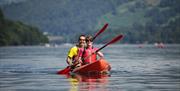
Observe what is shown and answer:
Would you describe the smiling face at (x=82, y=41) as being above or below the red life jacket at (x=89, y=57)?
above

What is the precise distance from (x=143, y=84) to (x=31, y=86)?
5826 millimetres

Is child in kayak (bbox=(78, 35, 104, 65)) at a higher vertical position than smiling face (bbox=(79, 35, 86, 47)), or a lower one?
lower

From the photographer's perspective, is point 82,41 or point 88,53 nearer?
point 82,41

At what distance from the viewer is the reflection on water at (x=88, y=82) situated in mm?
37156

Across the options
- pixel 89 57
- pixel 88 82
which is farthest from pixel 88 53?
pixel 88 82

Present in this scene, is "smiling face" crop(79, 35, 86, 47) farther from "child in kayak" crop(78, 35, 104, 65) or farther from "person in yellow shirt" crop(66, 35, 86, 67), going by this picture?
"child in kayak" crop(78, 35, 104, 65)

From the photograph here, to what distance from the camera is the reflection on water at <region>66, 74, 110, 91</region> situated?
37.2m

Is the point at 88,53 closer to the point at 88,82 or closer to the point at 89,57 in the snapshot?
the point at 89,57

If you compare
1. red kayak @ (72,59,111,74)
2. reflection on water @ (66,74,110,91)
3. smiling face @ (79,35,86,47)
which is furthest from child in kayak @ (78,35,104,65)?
reflection on water @ (66,74,110,91)

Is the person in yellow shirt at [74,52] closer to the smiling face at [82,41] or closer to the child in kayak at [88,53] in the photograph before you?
the smiling face at [82,41]

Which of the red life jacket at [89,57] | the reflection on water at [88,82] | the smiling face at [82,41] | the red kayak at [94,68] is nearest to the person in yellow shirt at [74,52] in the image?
the smiling face at [82,41]

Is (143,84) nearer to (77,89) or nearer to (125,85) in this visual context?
(125,85)

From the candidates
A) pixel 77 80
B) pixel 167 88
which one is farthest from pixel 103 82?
pixel 167 88

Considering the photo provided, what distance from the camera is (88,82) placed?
41.6 meters
